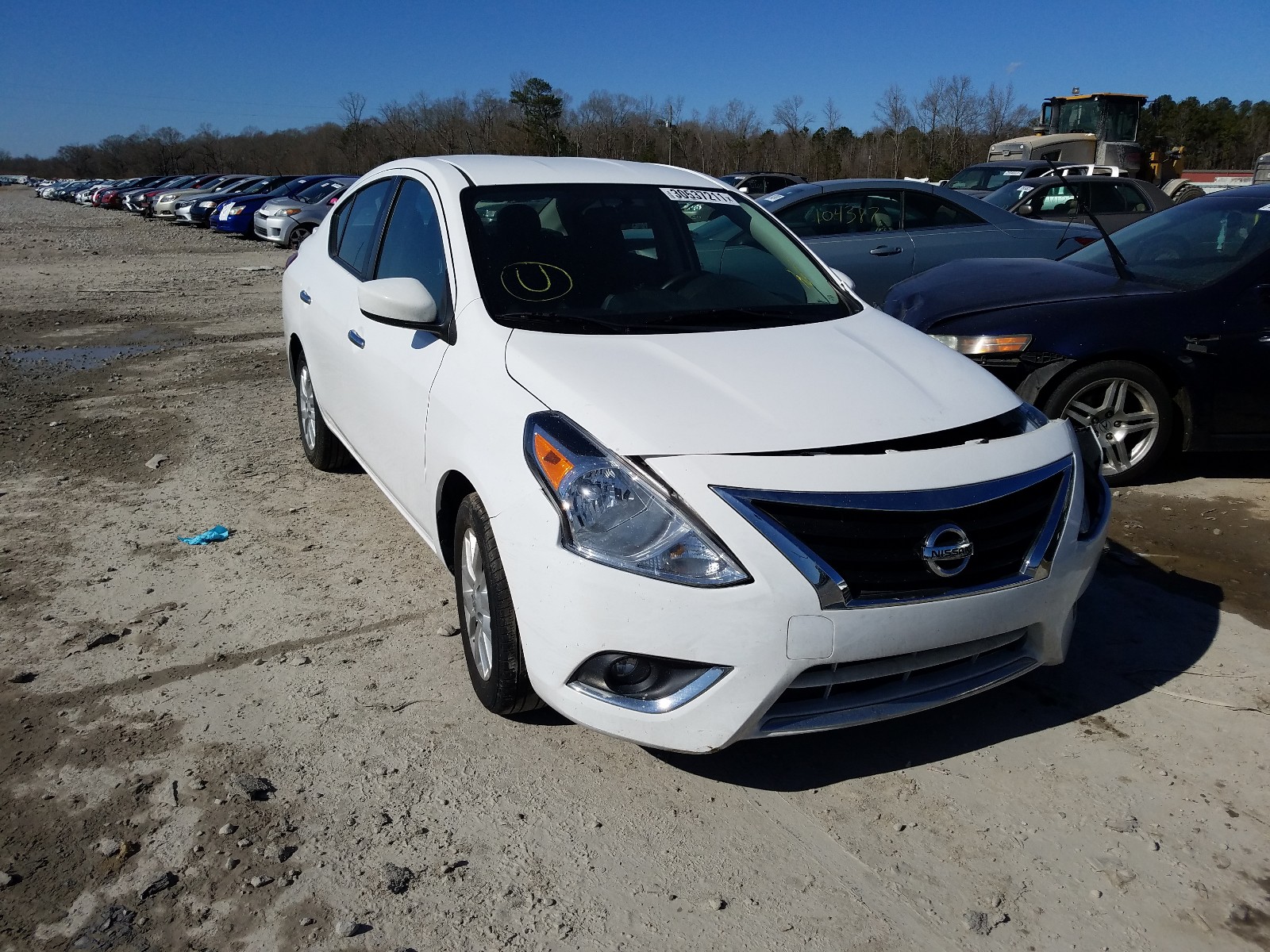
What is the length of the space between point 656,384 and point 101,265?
1953 centimetres

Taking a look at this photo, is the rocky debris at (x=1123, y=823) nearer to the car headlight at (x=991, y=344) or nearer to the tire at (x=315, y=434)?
the car headlight at (x=991, y=344)

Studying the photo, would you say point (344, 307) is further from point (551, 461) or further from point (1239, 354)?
point (1239, 354)

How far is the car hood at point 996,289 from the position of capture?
18.2 ft

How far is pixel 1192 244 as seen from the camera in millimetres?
5828

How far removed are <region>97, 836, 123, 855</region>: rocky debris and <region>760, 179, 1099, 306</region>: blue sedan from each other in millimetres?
7514

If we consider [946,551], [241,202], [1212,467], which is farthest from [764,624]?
[241,202]

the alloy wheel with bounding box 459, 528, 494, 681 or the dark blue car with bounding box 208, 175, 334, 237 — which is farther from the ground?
the dark blue car with bounding box 208, 175, 334, 237

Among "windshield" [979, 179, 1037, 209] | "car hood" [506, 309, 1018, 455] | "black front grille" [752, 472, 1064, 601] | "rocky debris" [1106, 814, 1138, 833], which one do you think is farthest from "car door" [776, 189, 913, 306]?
"rocky debris" [1106, 814, 1138, 833]

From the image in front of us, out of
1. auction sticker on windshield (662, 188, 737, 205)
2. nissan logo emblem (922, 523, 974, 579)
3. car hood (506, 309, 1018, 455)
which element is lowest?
nissan logo emblem (922, 523, 974, 579)

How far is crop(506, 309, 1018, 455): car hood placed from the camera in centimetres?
274

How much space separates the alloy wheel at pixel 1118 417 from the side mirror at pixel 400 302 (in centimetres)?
356

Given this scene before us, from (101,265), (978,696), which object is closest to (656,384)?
(978,696)

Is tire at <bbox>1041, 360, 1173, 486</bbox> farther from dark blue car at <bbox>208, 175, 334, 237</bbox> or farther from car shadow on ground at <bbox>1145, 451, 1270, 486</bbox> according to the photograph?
dark blue car at <bbox>208, 175, 334, 237</bbox>

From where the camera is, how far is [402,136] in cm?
7888
